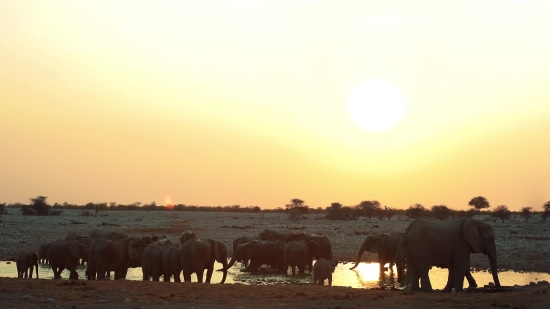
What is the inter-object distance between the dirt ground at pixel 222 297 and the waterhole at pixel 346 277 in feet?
28.0

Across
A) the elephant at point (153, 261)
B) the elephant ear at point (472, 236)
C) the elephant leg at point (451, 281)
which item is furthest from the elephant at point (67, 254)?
the elephant ear at point (472, 236)

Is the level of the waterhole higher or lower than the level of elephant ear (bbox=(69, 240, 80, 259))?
lower

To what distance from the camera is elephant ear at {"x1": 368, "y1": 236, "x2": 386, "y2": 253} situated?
1241 inches

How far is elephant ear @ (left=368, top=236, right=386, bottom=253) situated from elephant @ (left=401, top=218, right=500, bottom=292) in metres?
11.3

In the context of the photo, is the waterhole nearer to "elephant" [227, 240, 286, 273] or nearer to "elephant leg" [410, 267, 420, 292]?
"elephant" [227, 240, 286, 273]

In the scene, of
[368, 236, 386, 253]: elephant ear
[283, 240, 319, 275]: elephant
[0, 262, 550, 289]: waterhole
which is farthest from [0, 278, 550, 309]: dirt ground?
[368, 236, 386, 253]: elephant ear

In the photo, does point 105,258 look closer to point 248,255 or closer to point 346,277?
point 248,255

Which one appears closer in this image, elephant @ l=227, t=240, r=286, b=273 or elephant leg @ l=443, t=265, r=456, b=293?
elephant leg @ l=443, t=265, r=456, b=293

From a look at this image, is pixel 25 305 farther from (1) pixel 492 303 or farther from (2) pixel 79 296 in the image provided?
(1) pixel 492 303

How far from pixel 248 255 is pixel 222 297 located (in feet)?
54.3

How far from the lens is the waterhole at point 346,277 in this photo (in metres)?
25.7

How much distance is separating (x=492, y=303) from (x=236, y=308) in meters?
5.97

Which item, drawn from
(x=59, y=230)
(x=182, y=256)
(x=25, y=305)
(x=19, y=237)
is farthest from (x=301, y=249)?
(x=59, y=230)

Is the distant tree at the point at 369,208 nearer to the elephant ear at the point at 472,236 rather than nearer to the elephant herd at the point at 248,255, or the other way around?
the elephant herd at the point at 248,255
